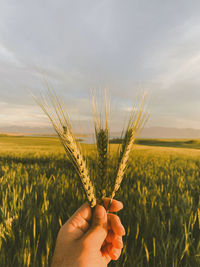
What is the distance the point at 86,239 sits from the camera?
4.15 feet

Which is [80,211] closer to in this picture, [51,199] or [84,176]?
[84,176]

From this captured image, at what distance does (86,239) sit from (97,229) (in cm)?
13

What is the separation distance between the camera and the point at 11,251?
154 cm

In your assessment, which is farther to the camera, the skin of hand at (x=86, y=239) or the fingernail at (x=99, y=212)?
the fingernail at (x=99, y=212)

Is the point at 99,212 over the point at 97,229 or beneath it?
over

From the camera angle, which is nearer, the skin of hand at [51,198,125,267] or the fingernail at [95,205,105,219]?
the skin of hand at [51,198,125,267]

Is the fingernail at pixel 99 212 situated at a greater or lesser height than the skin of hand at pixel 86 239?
greater

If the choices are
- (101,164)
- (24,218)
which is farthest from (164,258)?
(24,218)

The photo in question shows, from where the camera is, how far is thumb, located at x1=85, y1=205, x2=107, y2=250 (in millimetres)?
1293

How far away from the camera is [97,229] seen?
4.46ft

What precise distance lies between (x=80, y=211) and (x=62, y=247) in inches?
12.0

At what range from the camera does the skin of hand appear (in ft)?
3.92

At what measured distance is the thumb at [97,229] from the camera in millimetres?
1293

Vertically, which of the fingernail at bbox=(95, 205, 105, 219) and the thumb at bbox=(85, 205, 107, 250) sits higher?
the fingernail at bbox=(95, 205, 105, 219)
